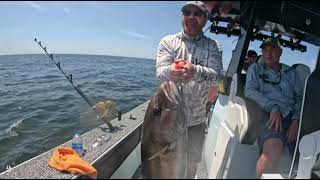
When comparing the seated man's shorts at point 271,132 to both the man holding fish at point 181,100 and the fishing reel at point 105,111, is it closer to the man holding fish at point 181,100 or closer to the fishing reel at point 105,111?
the man holding fish at point 181,100

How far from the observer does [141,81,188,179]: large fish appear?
206cm

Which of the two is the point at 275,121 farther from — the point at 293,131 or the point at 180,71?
the point at 180,71

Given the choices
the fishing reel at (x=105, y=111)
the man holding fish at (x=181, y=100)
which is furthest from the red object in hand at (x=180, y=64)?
the fishing reel at (x=105, y=111)

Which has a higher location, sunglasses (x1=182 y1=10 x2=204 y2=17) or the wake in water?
sunglasses (x1=182 y1=10 x2=204 y2=17)

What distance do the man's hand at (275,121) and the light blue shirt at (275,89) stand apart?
0.16 ft

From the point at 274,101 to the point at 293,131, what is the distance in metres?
0.36

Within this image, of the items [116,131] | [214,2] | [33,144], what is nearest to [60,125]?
[33,144]

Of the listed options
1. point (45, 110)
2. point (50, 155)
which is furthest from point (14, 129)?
point (50, 155)

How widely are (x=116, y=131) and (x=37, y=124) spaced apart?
16.5 ft

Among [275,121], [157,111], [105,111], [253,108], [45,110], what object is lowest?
[45,110]

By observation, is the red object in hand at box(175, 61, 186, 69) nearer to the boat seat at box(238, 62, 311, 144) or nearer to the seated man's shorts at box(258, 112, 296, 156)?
the boat seat at box(238, 62, 311, 144)

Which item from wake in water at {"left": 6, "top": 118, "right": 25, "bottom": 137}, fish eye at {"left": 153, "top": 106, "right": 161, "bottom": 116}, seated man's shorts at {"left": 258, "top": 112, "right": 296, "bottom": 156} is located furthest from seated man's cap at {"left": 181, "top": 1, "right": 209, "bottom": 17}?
wake in water at {"left": 6, "top": 118, "right": 25, "bottom": 137}

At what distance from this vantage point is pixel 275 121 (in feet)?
11.6

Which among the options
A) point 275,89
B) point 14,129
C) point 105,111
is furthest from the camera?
point 14,129
